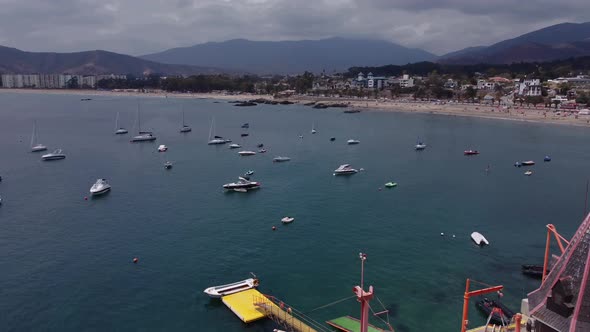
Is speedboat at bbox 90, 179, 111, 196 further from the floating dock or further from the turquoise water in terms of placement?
the floating dock

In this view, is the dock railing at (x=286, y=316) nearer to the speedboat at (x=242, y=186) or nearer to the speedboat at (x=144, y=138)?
the speedboat at (x=242, y=186)

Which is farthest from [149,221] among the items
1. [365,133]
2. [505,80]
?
[505,80]

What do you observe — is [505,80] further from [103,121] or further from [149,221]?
[149,221]

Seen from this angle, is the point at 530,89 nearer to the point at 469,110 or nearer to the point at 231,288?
the point at 469,110

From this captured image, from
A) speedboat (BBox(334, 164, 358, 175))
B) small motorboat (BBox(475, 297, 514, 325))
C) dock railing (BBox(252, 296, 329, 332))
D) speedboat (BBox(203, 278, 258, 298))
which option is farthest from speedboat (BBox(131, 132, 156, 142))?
small motorboat (BBox(475, 297, 514, 325))

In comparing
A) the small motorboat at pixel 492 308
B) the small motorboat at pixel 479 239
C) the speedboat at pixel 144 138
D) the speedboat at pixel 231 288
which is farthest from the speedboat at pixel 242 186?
the speedboat at pixel 144 138

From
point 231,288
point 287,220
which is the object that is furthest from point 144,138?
point 231,288

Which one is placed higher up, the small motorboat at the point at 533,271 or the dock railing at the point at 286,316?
the small motorboat at the point at 533,271
